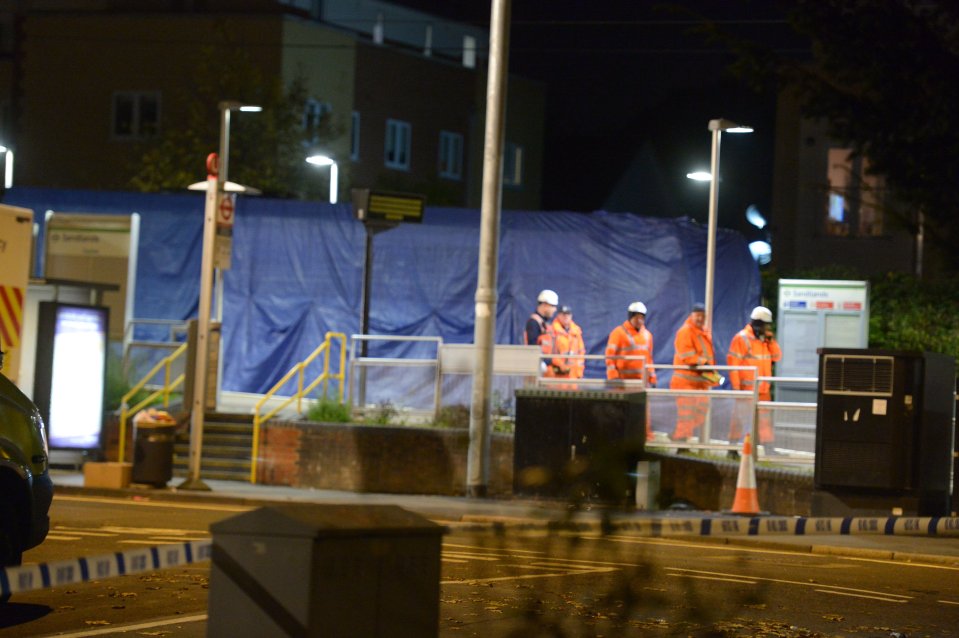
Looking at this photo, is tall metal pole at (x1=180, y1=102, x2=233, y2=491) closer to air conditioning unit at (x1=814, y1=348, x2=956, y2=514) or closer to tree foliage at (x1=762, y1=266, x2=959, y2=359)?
air conditioning unit at (x1=814, y1=348, x2=956, y2=514)

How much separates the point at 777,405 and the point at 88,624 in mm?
12473

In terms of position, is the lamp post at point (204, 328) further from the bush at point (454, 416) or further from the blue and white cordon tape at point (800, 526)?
the blue and white cordon tape at point (800, 526)

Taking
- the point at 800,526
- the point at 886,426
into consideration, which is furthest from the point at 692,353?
the point at 800,526

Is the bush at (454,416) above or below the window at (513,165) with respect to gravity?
below

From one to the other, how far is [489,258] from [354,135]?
29.0 meters

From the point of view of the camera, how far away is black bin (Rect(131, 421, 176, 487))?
21703 mm

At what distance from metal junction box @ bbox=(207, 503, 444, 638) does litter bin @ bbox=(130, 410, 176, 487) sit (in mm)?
16391

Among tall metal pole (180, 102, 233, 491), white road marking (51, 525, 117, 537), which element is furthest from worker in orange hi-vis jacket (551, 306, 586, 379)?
white road marking (51, 525, 117, 537)

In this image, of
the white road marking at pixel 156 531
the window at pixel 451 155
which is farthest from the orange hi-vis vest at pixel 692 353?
the window at pixel 451 155

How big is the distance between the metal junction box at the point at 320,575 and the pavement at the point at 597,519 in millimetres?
380

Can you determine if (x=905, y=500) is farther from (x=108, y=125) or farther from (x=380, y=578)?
(x=108, y=125)

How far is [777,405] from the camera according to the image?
2077 centimetres

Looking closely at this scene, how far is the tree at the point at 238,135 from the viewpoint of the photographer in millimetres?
41719

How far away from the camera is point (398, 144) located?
52.3 metres
